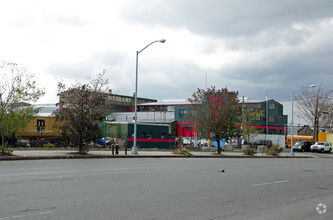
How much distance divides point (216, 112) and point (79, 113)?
15.7 m

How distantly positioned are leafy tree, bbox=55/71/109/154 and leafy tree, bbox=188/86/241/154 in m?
13.6

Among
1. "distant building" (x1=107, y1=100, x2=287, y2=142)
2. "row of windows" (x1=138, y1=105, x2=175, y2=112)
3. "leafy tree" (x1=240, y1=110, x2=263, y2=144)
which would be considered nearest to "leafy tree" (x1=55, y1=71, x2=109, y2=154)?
"leafy tree" (x1=240, y1=110, x2=263, y2=144)

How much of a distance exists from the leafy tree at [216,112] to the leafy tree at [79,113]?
1364 cm

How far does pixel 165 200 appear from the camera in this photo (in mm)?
9703

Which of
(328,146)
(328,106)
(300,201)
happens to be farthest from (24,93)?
(328,106)

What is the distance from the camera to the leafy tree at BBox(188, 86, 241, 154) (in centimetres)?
3725

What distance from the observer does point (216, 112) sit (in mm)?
37469

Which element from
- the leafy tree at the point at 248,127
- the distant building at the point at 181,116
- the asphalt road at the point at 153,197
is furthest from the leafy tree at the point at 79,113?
the distant building at the point at 181,116

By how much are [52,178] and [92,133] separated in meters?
13.3

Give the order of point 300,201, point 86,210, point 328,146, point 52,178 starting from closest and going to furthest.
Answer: point 86,210 → point 300,201 → point 52,178 → point 328,146

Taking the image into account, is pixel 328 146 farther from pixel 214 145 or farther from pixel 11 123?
pixel 11 123

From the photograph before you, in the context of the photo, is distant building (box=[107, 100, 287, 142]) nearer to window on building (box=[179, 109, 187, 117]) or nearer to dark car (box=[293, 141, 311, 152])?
window on building (box=[179, 109, 187, 117])

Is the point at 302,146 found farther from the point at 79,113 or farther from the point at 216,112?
the point at 79,113

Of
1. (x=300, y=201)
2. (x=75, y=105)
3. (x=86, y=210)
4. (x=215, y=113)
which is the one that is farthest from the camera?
(x=215, y=113)
